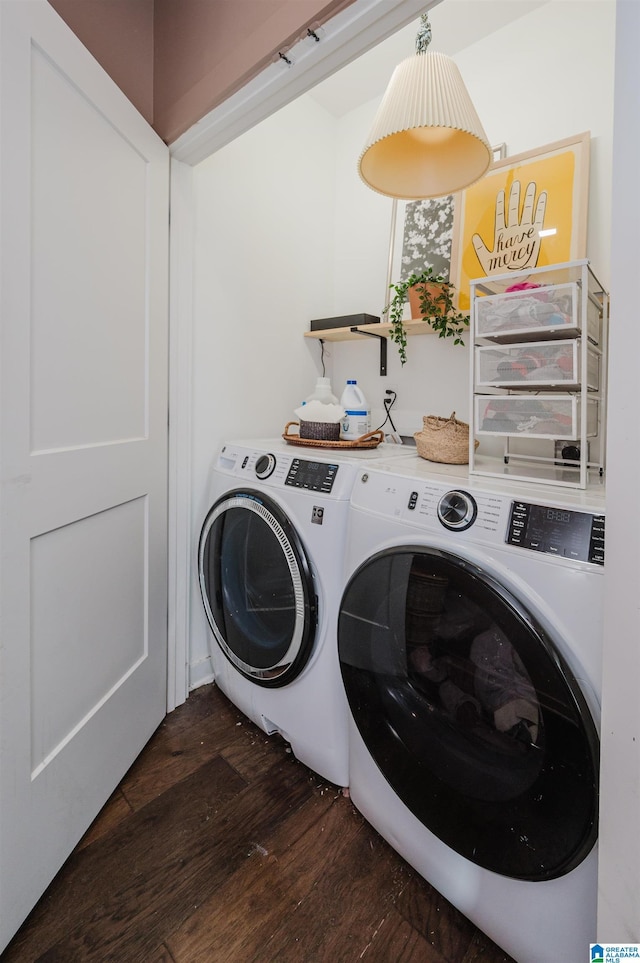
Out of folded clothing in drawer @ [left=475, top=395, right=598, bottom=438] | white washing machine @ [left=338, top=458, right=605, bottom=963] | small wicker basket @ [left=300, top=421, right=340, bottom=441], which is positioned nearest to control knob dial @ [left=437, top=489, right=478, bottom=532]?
white washing machine @ [left=338, top=458, right=605, bottom=963]

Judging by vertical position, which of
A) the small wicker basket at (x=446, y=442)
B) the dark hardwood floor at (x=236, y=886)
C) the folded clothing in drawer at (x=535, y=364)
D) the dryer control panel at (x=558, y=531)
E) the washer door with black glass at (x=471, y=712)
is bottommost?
the dark hardwood floor at (x=236, y=886)

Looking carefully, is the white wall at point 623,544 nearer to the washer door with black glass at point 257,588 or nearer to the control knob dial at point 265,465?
the washer door with black glass at point 257,588

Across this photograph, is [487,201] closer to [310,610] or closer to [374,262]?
[374,262]

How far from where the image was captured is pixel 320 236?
2254mm

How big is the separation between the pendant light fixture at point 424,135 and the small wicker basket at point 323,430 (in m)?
0.76

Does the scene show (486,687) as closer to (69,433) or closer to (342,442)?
(342,442)

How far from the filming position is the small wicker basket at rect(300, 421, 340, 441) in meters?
1.66

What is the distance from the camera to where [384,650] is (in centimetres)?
102

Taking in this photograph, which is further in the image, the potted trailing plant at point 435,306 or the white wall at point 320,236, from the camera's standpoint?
the potted trailing plant at point 435,306

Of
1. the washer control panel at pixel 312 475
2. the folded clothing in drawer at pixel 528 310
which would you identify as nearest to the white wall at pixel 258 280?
the washer control panel at pixel 312 475

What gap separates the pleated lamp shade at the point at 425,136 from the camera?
1.12 m

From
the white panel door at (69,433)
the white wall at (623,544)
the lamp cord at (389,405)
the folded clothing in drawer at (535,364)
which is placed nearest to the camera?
the white wall at (623,544)

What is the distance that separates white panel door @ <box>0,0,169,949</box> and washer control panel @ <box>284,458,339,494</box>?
484 millimetres

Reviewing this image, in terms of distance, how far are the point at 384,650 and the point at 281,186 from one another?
2037mm
